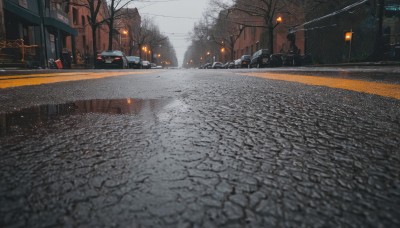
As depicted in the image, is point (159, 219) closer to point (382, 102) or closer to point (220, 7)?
point (382, 102)

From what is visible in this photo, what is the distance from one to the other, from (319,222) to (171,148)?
22.2 inches

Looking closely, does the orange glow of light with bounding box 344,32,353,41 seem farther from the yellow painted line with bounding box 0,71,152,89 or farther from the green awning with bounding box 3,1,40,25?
the green awning with bounding box 3,1,40,25

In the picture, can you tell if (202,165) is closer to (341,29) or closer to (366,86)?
(366,86)

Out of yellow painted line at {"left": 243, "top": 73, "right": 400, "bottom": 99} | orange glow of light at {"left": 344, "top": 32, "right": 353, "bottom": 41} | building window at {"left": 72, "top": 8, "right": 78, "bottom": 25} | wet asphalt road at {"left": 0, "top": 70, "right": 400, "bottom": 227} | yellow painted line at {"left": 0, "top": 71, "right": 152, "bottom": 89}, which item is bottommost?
wet asphalt road at {"left": 0, "top": 70, "right": 400, "bottom": 227}

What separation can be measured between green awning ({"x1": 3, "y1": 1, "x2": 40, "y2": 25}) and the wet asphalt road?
2028 cm

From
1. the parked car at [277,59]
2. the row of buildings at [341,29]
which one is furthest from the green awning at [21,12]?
the row of buildings at [341,29]

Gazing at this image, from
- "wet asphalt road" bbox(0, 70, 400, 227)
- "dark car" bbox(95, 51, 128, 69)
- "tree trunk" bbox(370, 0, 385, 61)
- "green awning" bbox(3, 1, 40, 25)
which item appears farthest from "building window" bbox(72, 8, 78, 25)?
"wet asphalt road" bbox(0, 70, 400, 227)

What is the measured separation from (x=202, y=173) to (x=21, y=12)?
22.1 m

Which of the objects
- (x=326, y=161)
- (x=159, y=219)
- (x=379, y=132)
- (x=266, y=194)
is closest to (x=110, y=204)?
(x=159, y=219)

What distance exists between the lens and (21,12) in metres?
18.6

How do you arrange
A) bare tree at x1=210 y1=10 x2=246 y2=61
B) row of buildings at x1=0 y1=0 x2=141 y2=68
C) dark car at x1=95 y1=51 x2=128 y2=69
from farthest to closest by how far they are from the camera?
bare tree at x1=210 y1=10 x2=246 y2=61 → dark car at x1=95 y1=51 x2=128 y2=69 → row of buildings at x1=0 y1=0 x2=141 y2=68

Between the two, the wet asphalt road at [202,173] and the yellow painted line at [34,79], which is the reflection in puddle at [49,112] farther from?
the yellow painted line at [34,79]

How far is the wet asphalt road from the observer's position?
57 centimetres

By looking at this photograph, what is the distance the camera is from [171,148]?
1.01 m
